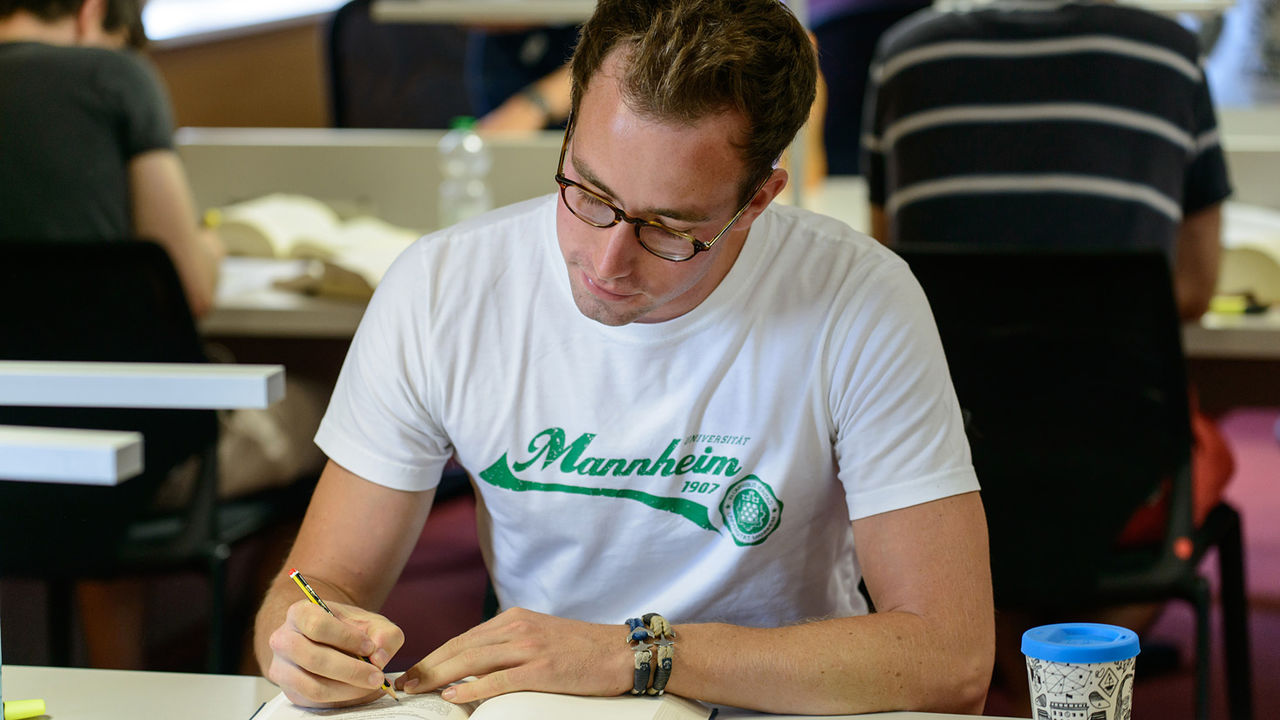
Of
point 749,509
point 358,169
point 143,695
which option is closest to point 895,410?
point 749,509

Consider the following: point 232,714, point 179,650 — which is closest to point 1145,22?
point 232,714

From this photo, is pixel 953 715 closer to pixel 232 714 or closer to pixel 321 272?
pixel 232 714

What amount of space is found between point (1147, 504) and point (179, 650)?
171 centimetres

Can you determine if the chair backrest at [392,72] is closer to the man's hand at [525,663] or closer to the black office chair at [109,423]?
the black office chair at [109,423]

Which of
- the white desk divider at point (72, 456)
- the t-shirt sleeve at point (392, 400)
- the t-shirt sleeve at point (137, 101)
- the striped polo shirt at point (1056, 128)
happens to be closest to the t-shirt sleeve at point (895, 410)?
the t-shirt sleeve at point (392, 400)

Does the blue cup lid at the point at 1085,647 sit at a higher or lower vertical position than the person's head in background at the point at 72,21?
lower

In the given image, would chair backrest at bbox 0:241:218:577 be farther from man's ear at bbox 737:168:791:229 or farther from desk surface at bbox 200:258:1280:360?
man's ear at bbox 737:168:791:229

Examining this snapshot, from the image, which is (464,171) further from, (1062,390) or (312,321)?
(1062,390)

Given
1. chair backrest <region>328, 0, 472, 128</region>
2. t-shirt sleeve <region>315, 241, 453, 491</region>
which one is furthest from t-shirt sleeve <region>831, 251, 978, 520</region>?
chair backrest <region>328, 0, 472, 128</region>

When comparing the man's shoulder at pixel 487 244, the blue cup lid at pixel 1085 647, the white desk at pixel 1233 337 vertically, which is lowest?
the white desk at pixel 1233 337

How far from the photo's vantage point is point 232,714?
971mm

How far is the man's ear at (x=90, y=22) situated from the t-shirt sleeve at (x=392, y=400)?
1195 millimetres

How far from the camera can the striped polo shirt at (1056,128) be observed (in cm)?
192

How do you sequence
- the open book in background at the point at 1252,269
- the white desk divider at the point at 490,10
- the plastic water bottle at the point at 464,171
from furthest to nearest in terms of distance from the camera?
the plastic water bottle at the point at 464,171
the white desk divider at the point at 490,10
the open book in background at the point at 1252,269
